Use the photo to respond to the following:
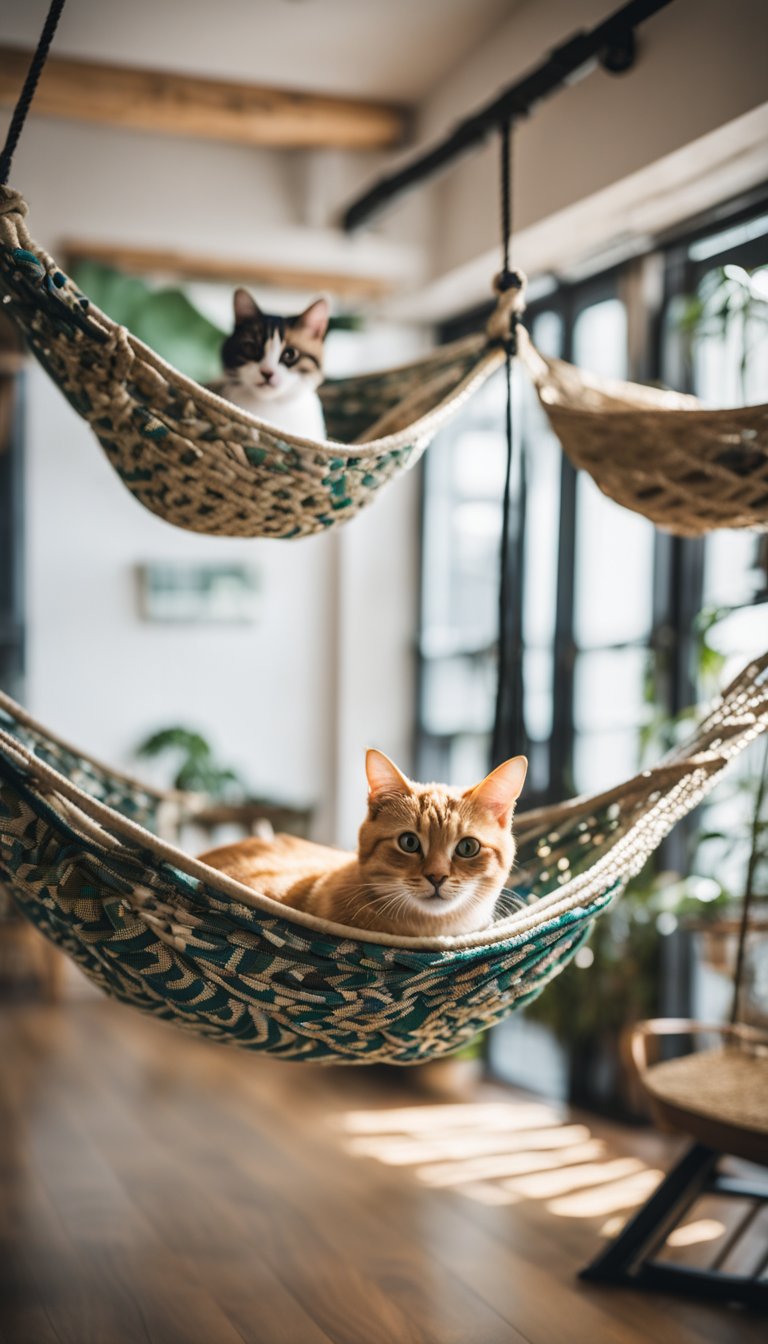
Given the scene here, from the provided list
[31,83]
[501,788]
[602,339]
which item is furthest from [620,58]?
[501,788]

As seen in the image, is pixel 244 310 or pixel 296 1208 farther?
pixel 296 1208

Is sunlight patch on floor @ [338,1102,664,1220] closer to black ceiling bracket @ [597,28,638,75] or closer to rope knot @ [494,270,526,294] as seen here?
rope knot @ [494,270,526,294]

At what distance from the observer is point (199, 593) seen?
410cm

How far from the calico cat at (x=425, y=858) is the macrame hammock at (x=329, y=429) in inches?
15.5

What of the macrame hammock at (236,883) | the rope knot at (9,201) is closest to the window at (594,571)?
the macrame hammock at (236,883)

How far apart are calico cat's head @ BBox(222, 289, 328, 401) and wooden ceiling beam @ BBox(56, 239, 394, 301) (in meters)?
2.04

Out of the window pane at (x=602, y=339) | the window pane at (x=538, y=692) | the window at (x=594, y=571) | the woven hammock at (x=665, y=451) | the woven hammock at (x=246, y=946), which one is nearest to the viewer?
the woven hammock at (x=246, y=946)

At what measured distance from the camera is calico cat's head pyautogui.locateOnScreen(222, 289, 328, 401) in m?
1.87

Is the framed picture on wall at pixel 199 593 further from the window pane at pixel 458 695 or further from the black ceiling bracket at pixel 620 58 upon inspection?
the black ceiling bracket at pixel 620 58

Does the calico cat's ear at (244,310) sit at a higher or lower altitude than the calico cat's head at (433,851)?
higher

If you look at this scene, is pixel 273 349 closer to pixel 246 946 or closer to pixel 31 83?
pixel 31 83

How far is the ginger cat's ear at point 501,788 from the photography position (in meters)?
1.60

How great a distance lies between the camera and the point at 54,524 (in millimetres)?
3980

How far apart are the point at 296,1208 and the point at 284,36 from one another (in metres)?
2.84
